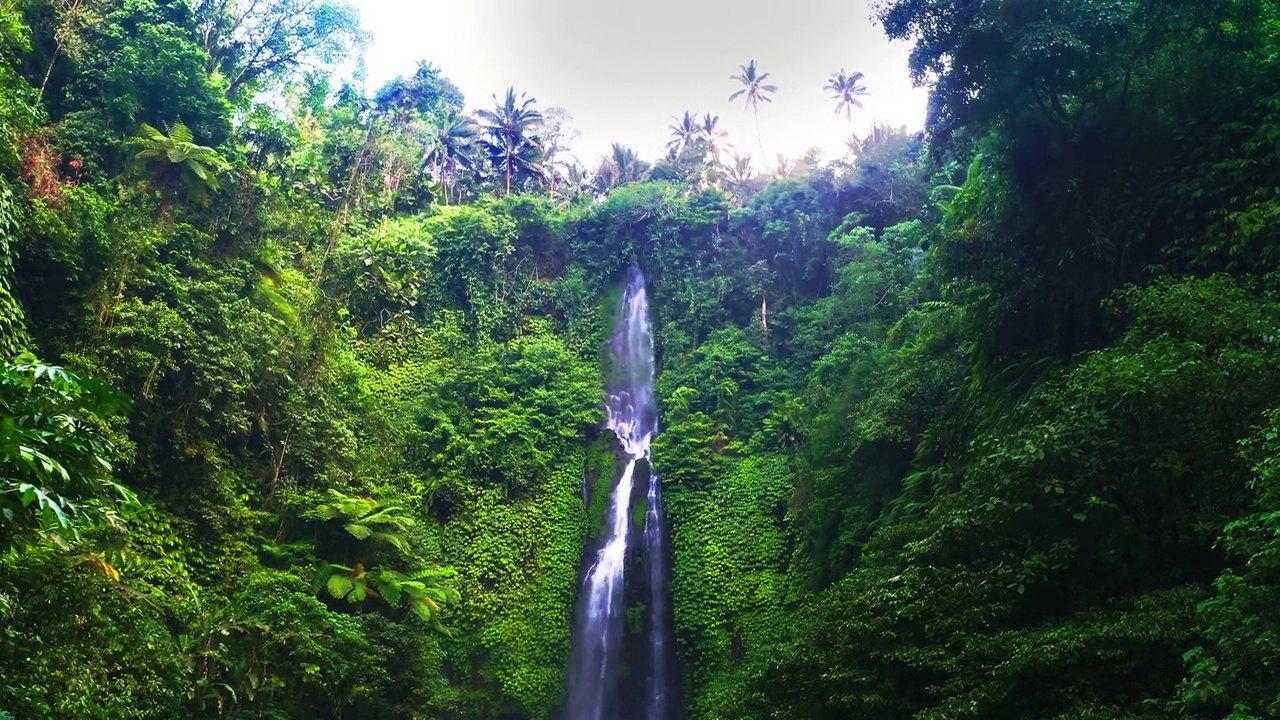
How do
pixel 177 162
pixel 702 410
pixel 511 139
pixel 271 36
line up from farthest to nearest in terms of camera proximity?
pixel 511 139, pixel 702 410, pixel 271 36, pixel 177 162

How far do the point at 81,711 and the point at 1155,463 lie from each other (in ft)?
25.6

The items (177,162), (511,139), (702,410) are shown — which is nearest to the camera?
(177,162)

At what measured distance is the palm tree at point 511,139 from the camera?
3269cm

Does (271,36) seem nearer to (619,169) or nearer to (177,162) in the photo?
(177,162)

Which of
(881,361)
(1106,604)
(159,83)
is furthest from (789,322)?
(1106,604)

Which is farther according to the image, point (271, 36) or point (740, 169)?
point (740, 169)

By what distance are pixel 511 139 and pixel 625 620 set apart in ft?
71.6

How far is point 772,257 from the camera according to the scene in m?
25.3

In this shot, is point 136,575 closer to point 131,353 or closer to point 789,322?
point 131,353

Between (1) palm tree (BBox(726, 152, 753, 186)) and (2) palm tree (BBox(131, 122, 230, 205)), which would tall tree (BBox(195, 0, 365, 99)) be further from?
(1) palm tree (BBox(726, 152, 753, 186))

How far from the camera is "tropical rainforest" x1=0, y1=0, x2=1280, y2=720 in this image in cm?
534

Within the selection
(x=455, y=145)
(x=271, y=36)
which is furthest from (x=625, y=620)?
(x=455, y=145)

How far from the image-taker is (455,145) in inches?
1298

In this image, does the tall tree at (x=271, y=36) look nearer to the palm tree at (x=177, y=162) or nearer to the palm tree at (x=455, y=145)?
the palm tree at (x=177, y=162)
